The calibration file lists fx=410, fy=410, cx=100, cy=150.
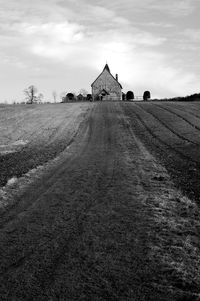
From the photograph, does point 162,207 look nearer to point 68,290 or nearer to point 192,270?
point 192,270

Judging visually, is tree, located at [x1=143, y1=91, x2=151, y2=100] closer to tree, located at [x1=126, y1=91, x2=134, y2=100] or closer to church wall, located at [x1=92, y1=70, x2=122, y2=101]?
tree, located at [x1=126, y1=91, x2=134, y2=100]

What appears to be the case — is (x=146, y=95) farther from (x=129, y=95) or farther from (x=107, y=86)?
(x=107, y=86)

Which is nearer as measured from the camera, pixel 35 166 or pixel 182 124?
pixel 35 166

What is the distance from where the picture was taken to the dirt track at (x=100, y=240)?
6039 mm

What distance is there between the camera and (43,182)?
44.8 feet

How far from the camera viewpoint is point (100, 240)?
7.96m

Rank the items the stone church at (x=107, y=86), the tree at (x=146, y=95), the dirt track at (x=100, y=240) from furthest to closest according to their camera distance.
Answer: the stone church at (x=107, y=86) → the tree at (x=146, y=95) → the dirt track at (x=100, y=240)

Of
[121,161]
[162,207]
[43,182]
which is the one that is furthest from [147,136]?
[162,207]

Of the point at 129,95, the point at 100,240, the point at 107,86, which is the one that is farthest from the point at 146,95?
the point at 100,240

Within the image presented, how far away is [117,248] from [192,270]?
59.5 inches

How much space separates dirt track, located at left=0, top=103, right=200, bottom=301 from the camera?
6039mm

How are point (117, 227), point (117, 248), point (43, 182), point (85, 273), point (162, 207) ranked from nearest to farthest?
1. point (85, 273)
2. point (117, 248)
3. point (117, 227)
4. point (162, 207)
5. point (43, 182)

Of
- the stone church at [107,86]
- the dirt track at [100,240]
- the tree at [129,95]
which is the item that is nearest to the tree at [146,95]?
the tree at [129,95]

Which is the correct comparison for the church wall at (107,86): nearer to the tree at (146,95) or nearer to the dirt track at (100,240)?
the tree at (146,95)
